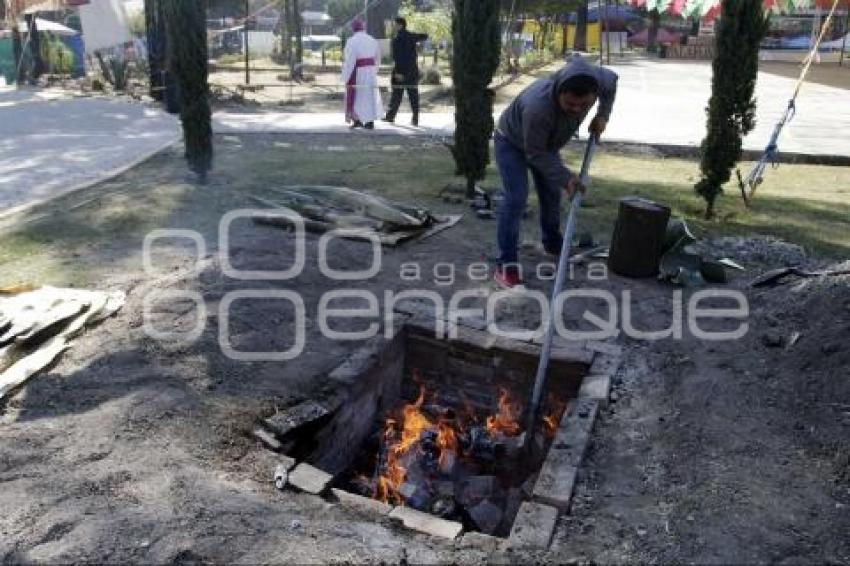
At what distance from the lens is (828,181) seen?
9.72m

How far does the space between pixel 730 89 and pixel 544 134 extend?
3365 mm

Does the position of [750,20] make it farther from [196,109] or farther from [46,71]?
[46,71]

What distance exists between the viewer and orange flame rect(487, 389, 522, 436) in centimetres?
432

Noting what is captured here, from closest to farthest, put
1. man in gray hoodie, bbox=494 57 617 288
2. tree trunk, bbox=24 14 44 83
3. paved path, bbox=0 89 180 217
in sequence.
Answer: man in gray hoodie, bbox=494 57 617 288, paved path, bbox=0 89 180 217, tree trunk, bbox=24 14 44 83

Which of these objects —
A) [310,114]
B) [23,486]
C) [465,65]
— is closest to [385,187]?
[465,65]

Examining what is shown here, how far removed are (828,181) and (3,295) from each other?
9716 millimetres

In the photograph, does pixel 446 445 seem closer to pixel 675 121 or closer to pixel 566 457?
pixel 566 457

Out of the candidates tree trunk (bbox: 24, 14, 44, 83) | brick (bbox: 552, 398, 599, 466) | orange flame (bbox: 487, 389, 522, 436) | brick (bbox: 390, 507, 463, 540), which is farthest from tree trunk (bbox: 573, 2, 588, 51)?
brick (bbox: 390, 507, 463, 540)

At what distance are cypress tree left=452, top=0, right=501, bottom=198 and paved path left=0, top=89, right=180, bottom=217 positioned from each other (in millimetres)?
4492

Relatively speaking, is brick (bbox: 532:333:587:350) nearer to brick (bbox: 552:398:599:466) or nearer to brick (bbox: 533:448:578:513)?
brick (bbox: 552:398:599:466)

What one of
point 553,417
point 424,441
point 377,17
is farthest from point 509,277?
point 377,17

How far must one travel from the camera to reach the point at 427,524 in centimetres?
297

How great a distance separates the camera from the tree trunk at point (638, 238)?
214 inches

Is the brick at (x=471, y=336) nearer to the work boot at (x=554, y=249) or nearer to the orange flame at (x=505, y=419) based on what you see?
the orange flame at (x=505, y=419)
